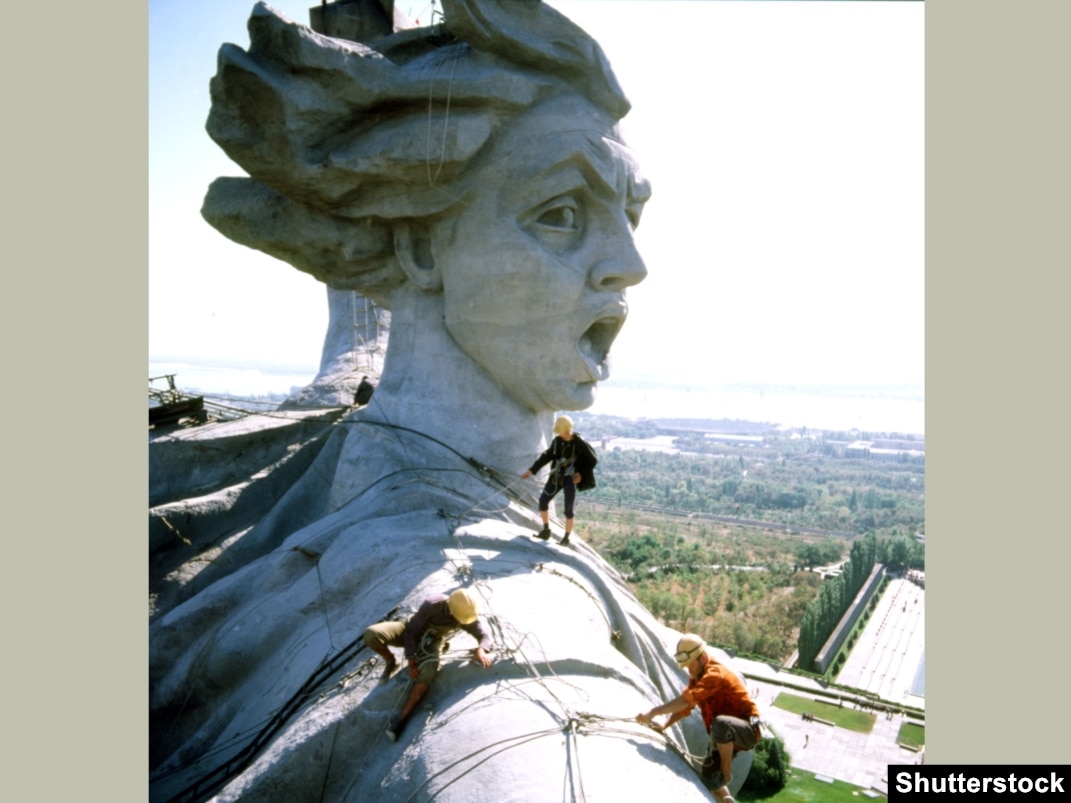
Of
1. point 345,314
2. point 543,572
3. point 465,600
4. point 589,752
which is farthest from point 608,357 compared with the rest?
point 345,314

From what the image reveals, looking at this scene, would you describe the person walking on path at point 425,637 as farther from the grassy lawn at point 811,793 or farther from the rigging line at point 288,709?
the grassy lawn at point 811,793

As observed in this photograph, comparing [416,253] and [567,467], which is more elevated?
[416,253]

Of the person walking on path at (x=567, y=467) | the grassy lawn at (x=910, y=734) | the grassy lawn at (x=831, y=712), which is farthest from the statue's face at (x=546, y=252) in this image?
the grassy lawn at (x=831, y=712)

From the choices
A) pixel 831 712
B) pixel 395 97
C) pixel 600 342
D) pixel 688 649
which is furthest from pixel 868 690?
pixel 688 649

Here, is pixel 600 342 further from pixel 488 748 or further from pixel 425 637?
pixel 488 748

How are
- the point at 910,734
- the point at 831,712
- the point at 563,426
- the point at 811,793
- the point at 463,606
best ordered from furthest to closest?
the point at 831,712, the point at 910,734, the point at 811,793, the point at 563,426, the point at 463,606

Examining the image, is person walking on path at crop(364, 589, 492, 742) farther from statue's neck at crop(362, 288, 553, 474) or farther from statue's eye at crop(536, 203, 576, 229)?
statue's eye at crop(536, 203, 576, 229)
